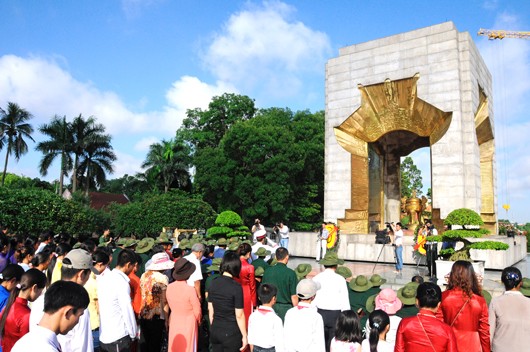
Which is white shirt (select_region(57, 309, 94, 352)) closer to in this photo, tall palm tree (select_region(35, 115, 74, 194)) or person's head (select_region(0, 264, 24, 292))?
person's head (select_region(0, 264, 24, 292))

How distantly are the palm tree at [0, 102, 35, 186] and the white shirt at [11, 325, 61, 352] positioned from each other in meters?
42.0

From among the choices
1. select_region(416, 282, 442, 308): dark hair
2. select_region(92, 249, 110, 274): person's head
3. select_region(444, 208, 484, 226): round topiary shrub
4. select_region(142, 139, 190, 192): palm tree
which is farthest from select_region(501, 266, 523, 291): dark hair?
select_region(142, 139, 190, 192): palm tree

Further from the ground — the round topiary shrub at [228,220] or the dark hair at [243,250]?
the round topiary shrub at [228,220]

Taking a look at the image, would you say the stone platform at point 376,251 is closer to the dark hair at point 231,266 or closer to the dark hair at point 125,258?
the dark hair at point 231,266

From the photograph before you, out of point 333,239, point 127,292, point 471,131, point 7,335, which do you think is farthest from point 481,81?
point 7,335

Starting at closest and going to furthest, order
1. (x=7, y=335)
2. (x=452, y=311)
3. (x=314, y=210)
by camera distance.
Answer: (x=7, y=335) → (x=452, y=311) → (x=314, y=210)

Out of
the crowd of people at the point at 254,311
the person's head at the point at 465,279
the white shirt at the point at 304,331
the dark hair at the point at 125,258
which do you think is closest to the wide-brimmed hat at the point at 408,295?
the crowd of people at the point at 254,311

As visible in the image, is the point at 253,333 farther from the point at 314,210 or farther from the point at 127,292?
the point at 314,210

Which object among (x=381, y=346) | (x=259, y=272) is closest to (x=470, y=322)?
(x=381, y=346)

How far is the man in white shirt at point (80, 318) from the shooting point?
2885 mm

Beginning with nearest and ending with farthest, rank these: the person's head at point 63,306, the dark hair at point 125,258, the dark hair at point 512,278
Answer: the person's head at point 63,306 → the dark hair at point 512,278 → the dark hair at point 125,258

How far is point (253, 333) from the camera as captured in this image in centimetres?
393

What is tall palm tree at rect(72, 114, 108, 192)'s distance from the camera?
39.2 metres

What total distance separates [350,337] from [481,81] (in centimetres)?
1735
